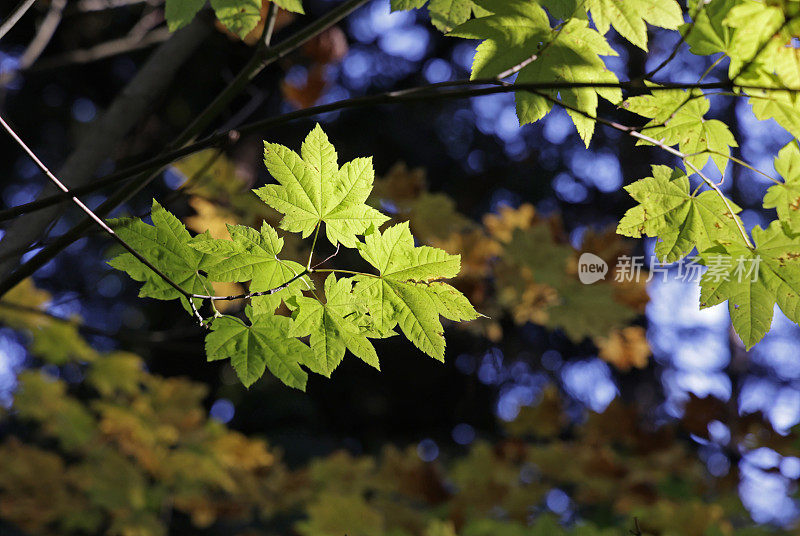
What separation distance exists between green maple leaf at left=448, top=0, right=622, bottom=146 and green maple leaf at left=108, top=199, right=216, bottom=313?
1.29 ft

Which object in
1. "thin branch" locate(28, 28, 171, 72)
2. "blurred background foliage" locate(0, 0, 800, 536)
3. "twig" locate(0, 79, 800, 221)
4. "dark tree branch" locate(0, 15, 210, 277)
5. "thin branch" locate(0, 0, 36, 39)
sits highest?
"thin branch" locate(28, 28, 171, 72)

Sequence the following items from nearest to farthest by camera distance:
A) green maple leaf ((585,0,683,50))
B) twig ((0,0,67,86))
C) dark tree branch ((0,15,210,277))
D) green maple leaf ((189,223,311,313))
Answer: green maple leaf ((189,223,311,313)) → green maple leaf ((585,0,683,50)) → dark tree branch ((0,15,210,277)) → twig ((0,0,67,86))

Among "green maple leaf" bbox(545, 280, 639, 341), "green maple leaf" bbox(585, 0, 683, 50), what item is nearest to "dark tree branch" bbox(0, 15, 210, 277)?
"green maple leaf" bbox(585, 0, 683, 50)

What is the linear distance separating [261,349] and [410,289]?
190 millimetres

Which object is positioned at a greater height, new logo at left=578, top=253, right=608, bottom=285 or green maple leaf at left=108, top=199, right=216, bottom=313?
green maple leaf at left=108, top=199, right=216, bottom=313

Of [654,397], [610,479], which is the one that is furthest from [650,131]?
[654,397]

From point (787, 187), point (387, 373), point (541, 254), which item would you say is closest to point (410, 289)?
point (787, 187)

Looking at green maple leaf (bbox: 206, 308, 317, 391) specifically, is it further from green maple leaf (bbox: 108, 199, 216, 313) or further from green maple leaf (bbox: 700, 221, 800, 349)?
green maple leaf (bbox: 700, 221, 800, 349)

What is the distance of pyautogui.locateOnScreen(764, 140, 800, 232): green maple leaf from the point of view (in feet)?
2.50

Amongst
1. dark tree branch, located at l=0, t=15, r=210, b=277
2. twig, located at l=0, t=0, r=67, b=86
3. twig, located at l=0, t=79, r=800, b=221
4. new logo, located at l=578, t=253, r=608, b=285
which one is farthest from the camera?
new logo, located at l=578, t=253, r=608, b=285

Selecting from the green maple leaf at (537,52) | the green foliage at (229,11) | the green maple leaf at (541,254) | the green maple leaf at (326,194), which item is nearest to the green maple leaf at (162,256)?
the green maple leaf at (326,194)

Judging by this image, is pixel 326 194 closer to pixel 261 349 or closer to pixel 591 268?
pixel 261 349

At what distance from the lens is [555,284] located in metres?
1.97

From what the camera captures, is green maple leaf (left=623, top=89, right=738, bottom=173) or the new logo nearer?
green maple leaf (left=623, top=89, right=738, bottom=173)
